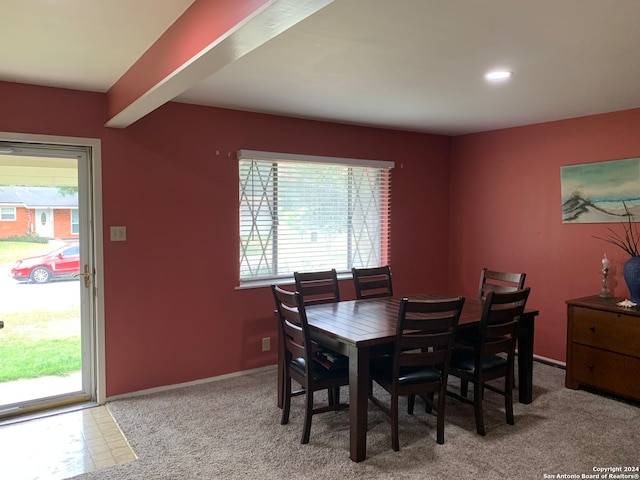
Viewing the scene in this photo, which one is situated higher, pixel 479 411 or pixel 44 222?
pixel 44 222

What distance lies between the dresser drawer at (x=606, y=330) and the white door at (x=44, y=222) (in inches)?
157

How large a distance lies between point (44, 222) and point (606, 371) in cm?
423

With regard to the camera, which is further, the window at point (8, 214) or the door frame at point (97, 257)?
the door frame at point (97, 257)

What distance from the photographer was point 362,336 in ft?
8.45

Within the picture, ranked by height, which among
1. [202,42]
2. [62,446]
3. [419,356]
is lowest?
[62,446]

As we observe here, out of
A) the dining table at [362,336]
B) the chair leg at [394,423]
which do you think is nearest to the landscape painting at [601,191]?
the dining table at [362,336]

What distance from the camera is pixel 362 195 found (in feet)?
15.1

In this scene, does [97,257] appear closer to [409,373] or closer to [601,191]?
[409,373]

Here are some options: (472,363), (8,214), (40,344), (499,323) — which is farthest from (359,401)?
(8,214)

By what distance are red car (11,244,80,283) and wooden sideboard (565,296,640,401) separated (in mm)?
3818

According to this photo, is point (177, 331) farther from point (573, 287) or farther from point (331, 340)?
point (573, 287)

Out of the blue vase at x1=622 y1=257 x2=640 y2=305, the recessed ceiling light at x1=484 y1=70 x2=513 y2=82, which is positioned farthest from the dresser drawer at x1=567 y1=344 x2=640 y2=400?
the recessed ceiling light at x1=484 y1=70 x2=513 y2=82

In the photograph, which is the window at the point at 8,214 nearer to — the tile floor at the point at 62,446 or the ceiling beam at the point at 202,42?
the ceiling beam at the point at 202,42

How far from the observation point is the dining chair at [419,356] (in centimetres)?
252
